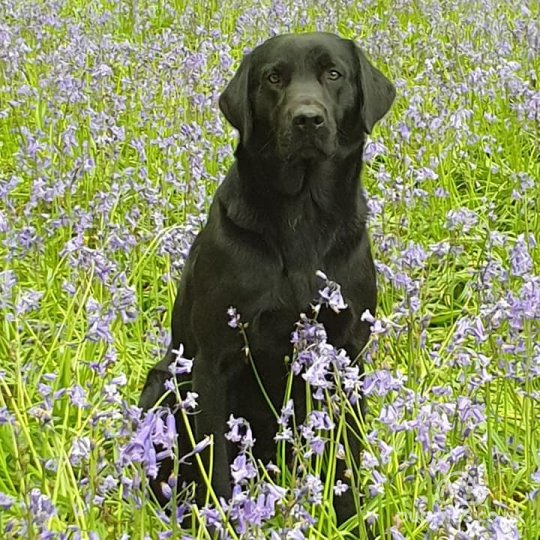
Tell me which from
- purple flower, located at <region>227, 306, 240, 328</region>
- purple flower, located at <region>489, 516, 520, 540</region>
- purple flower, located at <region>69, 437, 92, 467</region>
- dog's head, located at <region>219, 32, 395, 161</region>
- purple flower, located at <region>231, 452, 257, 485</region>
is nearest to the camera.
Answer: purple flower, located at <region>489, 516, 520, 540</region>

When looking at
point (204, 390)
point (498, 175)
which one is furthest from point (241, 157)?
point (498, 175)

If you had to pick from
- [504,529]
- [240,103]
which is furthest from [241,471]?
[240,103]

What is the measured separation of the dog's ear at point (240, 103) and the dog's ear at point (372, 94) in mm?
331

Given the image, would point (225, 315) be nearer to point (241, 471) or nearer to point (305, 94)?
point (305, 94)

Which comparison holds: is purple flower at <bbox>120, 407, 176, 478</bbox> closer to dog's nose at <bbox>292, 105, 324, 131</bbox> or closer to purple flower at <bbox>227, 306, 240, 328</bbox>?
purple flower at <bbox>227, 306, 240, 328</bbox>

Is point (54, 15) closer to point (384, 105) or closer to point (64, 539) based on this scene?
point (384, 105)

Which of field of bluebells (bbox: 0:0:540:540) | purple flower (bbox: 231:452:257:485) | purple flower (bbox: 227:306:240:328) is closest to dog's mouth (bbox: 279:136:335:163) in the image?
field of bluebells (bbox: 0:0:540:540)

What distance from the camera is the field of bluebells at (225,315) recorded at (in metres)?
1.85

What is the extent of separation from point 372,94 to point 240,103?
38 centimetres

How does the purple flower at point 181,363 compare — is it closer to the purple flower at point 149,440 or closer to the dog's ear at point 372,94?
the purple flower at point 149,440

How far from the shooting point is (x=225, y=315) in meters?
2.79

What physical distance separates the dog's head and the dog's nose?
4 centimetres

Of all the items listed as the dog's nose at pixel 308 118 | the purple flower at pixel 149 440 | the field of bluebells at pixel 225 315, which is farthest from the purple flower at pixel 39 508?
the dog's nose at pixel 308 118

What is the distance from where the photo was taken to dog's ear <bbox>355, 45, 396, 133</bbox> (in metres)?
3.02
